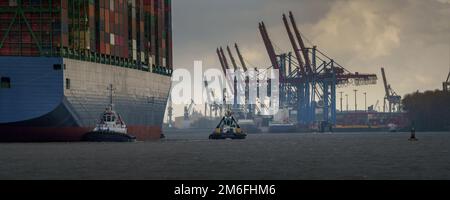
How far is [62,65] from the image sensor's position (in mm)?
113125

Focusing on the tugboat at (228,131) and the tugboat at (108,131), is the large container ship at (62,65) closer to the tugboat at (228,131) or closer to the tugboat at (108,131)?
the tugboat at (108,131)

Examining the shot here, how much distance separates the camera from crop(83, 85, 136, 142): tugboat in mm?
119500

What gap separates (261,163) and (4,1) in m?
56.5

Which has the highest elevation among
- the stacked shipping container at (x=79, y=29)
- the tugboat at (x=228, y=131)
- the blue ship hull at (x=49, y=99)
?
the stacked shipping container at (x=79, y=29)

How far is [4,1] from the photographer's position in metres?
113

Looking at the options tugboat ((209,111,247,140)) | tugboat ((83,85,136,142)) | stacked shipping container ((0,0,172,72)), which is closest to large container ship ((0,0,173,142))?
stacked shipping container ((0,0,172,72))

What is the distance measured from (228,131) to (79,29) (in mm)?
41506

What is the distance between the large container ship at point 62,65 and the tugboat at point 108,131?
4.27 ft

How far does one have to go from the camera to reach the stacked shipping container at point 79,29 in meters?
113

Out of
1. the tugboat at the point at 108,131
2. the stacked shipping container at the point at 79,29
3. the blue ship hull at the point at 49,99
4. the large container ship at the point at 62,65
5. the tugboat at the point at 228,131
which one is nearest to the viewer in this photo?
the blue ship hull at the point at 49,99

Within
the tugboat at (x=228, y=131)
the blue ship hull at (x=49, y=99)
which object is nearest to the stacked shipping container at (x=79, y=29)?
the blue ship hull at (x=49, y=99)

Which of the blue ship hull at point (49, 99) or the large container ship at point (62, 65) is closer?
the blue ship hull at point (49, 99)
